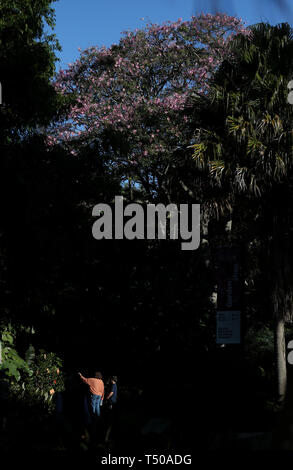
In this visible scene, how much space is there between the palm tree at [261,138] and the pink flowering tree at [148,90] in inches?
312

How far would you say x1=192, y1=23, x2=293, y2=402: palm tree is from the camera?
1605cm

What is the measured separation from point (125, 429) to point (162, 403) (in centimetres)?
677

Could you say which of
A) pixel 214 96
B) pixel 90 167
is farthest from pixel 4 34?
pixel 214 96

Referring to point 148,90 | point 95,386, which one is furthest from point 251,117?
point 148,90

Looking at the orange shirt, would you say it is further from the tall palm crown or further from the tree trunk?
the tall palm crown

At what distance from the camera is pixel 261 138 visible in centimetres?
1616

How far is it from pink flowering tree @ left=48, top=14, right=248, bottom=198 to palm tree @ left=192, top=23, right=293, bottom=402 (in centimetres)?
794

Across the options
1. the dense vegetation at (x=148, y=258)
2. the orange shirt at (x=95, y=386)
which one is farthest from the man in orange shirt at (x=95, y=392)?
the dense vegetation at (x=148, y=258)

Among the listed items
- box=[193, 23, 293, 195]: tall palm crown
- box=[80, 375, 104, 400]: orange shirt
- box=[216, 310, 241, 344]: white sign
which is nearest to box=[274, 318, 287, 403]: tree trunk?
box=[193, 23, 293, 195]: tall palm crown

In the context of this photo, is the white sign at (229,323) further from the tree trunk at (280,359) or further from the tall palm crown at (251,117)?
the tall palm crown at (251,117)

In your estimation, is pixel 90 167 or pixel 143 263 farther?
pixel 143 263

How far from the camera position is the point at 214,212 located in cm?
1656
